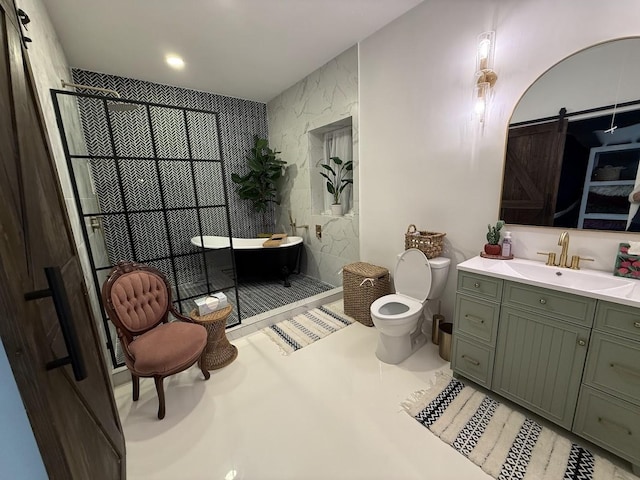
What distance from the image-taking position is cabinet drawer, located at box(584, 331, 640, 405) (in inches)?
47.5

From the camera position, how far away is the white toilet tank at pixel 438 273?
6.97ft

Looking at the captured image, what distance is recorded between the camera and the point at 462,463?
136cm

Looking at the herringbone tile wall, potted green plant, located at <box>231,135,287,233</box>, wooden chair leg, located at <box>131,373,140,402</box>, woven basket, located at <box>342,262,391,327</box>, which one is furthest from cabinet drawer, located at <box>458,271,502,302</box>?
potted green plant, located at <box>231,135,287,233</box>

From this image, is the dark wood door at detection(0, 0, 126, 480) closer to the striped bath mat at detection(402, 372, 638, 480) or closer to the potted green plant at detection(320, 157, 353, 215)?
the striped bath mat at detection(402, 372, 638, 480)

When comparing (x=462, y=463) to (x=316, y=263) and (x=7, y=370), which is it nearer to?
(x=7, y=370)

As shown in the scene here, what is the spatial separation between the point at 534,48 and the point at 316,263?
312 cm

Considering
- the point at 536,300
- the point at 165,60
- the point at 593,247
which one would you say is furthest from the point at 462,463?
the point at 165,60

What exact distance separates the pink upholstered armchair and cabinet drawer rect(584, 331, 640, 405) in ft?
7.39

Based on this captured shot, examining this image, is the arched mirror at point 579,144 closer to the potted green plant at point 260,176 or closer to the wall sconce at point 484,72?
the wall sconce at point 484,72

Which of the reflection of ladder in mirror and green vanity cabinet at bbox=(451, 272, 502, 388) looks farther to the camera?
green vanity cabinet at bbox=(451, 272, 502, 388)

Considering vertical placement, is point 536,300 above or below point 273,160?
below

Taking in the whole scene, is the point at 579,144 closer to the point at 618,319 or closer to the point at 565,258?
the point at 565,258

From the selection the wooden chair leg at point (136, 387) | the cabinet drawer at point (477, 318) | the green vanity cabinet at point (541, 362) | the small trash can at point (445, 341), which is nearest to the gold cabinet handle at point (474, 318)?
the cabinet drawer at point (477, 318)

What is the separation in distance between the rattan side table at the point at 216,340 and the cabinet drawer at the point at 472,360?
178cm
